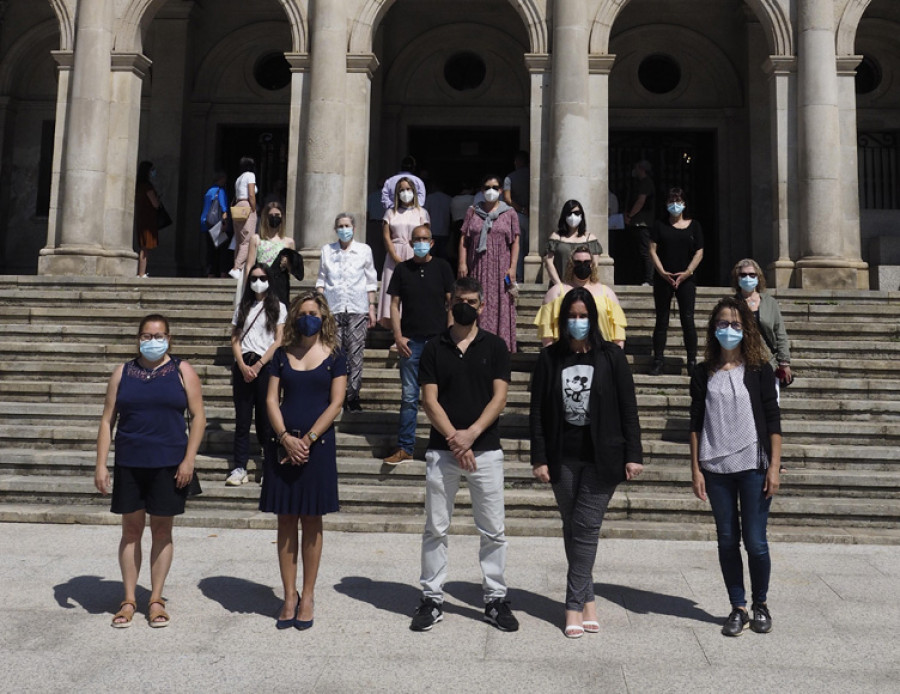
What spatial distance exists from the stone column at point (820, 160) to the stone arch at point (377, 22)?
12.5 ft

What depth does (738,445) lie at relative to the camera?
15.5 ft

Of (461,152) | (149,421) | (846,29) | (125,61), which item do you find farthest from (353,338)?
(461,152)

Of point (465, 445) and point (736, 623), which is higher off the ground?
point (465, 445)

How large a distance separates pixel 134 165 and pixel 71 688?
11.4 m

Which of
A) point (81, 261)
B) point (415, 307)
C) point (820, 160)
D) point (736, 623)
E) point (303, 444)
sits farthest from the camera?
point (81, 261)

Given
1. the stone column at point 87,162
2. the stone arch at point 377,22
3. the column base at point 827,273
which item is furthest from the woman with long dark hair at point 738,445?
the stone column at point 87,162

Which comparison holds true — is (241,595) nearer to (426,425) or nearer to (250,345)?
(250,345)

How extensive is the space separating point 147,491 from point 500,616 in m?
2.02

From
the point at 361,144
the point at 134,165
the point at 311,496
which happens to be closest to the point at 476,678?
the point at 311,496

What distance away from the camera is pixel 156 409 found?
4.80 meters

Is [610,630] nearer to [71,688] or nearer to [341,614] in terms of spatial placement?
[341,614]

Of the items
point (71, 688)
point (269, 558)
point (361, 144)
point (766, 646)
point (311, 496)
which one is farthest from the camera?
point (361, 144)

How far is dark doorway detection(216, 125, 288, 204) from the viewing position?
17.5 m

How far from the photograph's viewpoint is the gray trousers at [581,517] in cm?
462
